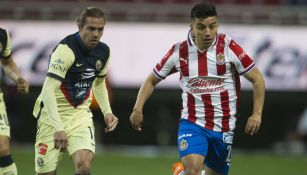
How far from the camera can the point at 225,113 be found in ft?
26.7

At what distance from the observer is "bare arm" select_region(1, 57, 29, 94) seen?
865 centimetres

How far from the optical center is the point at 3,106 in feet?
28.3

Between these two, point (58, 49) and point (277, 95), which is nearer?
point (58, 49)

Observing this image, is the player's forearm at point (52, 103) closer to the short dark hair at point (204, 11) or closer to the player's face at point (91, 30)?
the player's face at point (91, 30)

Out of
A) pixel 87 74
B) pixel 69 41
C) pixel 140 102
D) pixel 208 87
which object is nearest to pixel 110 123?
pixel 140 102

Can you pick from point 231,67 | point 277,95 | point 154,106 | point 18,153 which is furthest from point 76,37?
point 154,106

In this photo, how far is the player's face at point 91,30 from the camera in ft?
25.4

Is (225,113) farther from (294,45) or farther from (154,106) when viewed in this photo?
(154,106)

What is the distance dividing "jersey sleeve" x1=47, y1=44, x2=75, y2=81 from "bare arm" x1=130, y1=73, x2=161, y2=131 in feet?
2.72

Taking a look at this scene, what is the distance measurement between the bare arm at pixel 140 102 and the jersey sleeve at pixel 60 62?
83 centimetres

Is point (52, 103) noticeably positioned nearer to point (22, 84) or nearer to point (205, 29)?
point (22, 84)

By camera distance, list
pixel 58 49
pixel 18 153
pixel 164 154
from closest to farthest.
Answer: pixel 58 49 < pixel 18 153 < pixel 164 154

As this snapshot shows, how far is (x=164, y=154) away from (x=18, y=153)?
293 centimetres

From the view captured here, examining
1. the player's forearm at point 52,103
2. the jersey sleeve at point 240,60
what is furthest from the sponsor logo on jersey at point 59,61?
the jersey sleeve at point 240,60
